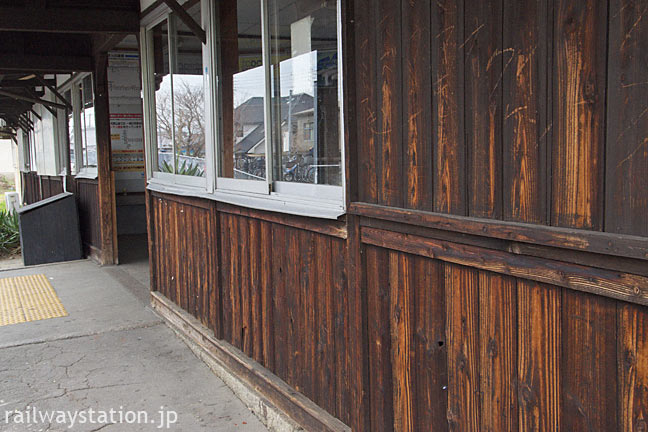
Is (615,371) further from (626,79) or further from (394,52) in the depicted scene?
(394,52)

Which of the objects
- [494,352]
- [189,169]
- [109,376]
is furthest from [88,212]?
[494,352]

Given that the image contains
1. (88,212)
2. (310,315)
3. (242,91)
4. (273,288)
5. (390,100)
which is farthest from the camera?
(88,212)

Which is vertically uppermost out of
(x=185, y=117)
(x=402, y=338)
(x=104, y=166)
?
(x=185, y=117)

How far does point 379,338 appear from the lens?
Result: 2613 millimetres

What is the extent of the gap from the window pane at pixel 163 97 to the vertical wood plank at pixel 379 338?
3254 millimetres

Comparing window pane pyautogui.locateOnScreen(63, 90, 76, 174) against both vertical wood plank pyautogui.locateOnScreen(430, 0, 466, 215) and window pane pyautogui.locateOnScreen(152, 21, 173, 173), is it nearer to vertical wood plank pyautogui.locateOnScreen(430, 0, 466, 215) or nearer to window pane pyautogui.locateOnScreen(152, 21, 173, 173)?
window pane pyautogui.locateOnScreen(152, 21, 173, 173)

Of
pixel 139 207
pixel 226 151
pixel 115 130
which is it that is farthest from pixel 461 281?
pixel 139 207

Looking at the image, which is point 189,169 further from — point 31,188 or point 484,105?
point 31,188

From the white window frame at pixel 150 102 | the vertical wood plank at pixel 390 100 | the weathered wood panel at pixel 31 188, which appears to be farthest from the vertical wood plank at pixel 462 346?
the weathered wood panel at pixel 31 188

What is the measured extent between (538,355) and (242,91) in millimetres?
2691

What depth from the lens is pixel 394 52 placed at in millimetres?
2400

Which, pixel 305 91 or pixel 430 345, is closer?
pixel 430 345

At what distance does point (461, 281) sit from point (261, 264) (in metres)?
1.82

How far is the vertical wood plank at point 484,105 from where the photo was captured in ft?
6.37
